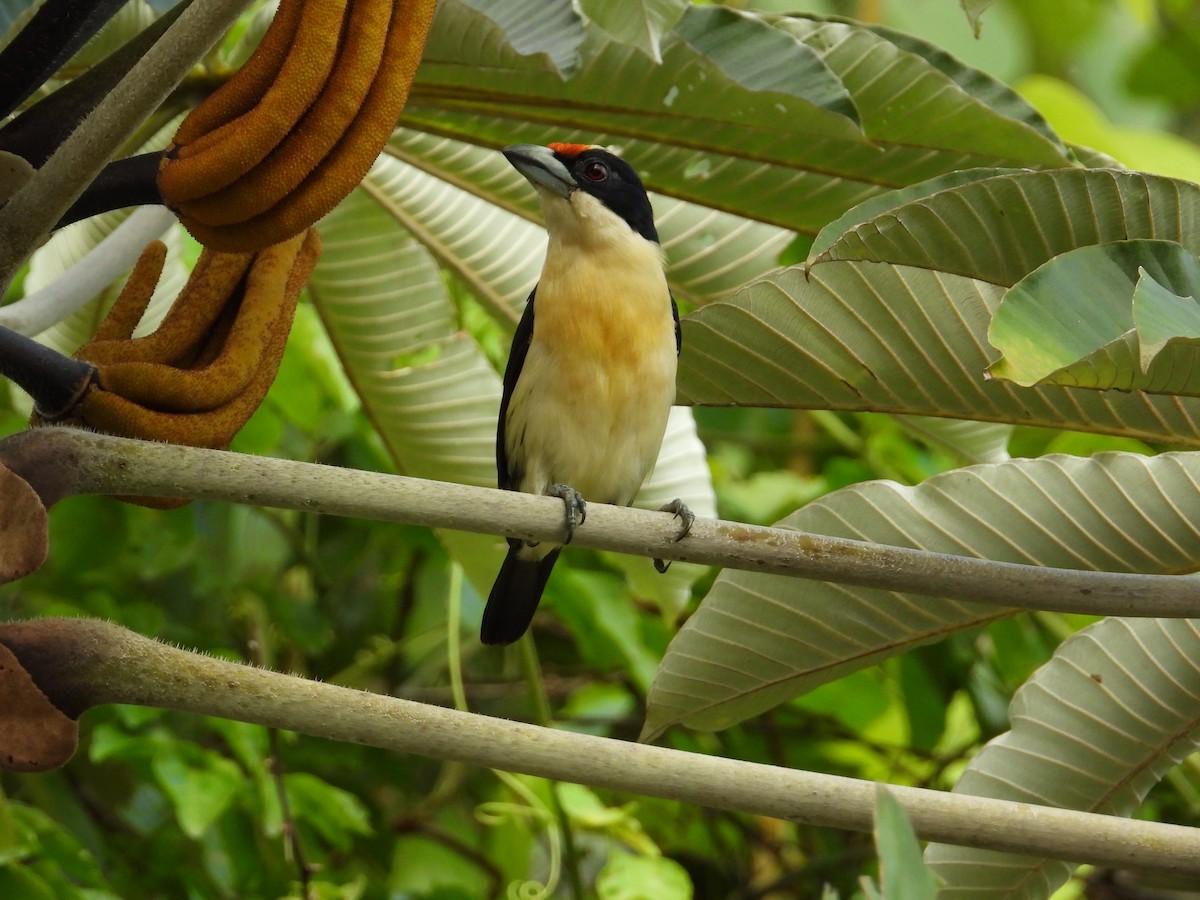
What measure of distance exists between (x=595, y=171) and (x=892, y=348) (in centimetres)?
108

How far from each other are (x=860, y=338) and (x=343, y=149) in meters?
0.58

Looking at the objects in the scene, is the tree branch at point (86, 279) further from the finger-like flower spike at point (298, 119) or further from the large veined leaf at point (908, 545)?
the large veined leaf at point (908, 545)

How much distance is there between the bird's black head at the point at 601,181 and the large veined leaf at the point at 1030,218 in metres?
1.06

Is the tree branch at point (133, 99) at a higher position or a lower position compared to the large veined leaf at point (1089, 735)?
higher

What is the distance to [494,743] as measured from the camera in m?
1.00

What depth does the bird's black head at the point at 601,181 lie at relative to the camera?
2.26 metres

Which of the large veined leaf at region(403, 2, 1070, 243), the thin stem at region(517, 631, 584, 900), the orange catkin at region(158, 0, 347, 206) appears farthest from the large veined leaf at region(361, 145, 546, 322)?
the orange catkin at region(158, 0, 347, 206)

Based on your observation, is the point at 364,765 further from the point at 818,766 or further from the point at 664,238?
the point at 664,238

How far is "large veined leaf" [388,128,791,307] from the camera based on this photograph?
2146 millimetres

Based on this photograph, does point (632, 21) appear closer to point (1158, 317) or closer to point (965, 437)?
point (1158, 317)

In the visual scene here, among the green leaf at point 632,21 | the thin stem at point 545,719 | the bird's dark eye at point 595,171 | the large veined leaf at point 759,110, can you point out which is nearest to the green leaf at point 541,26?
the green leaf at point 632,21

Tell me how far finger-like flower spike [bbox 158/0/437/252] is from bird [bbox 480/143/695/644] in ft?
3.88

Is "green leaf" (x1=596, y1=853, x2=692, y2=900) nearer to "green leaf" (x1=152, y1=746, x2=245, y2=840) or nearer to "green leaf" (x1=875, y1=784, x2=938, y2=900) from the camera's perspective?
"green leaf" (x1=152, y1=746, x2=245, y2=840)

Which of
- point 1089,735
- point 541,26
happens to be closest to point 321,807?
point 1089,735
